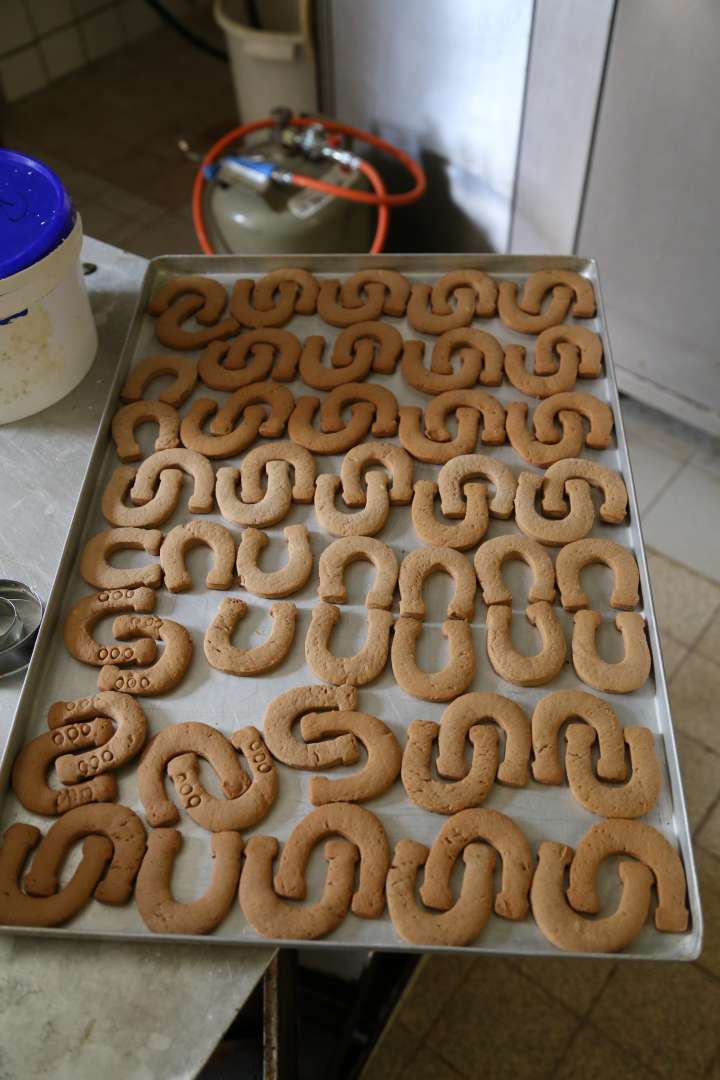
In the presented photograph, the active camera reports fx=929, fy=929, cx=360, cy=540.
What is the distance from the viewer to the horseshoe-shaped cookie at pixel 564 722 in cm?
87

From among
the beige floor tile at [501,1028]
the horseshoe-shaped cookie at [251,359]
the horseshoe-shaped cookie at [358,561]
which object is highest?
the horseshoe-shaped cookie at [251,359]

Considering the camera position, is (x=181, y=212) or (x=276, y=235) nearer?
(x=276, y=235)

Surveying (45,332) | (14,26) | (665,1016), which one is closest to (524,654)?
(45,332)

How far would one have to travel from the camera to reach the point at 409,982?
119cm

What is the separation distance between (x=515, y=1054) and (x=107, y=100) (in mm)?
2910

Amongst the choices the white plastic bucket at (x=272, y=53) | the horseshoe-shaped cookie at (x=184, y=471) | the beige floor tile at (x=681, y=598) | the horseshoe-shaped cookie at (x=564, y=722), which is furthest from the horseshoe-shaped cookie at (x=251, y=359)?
the white plastic bucket at (x=272, y=53)

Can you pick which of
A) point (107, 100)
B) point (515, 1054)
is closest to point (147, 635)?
point (515, 1054)

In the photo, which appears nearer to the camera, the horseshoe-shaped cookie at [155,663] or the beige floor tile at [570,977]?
the horseshoe-shaped cookie at [155,663]

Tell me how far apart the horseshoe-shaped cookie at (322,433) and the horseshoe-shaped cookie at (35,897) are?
1.70 ft

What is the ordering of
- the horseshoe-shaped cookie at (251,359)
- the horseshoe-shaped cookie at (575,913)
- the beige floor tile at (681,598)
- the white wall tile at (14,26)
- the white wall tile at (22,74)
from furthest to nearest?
the white wall tile at (22,74) → the white wall tile at (14,26) → the beige floor tile at (681,598) → the horseshoe-shaped cookie at (251,359) → the horseshoe-shaped cookie at (575,913)

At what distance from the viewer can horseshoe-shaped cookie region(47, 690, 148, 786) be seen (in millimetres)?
874

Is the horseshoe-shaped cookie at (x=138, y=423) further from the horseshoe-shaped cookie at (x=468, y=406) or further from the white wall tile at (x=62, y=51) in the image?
the white wall tile at (x=62, y=51)

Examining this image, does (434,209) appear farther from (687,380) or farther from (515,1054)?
(515,1054)

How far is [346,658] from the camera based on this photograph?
953 mm
